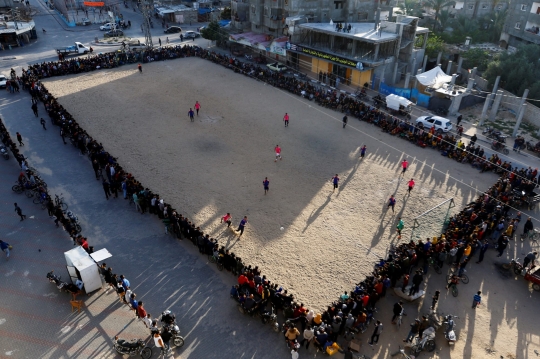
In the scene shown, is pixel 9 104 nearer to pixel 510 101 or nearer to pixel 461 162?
pixel 461 162

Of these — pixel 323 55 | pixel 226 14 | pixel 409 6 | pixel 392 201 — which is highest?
pixel 409 6

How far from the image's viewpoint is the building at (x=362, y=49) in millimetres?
36875

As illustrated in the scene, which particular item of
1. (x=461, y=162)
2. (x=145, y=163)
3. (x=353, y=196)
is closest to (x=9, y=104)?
(x=145, y=163)

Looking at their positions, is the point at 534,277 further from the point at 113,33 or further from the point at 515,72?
the point at 113,33

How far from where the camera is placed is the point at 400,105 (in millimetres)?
32375

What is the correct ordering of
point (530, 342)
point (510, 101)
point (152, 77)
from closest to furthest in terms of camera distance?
point (530, 342) < point (510, 101) < point (152, 77)

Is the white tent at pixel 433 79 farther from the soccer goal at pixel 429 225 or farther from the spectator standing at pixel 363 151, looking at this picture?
the soccer goal at pixel 429 225

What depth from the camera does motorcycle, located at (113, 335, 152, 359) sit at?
1298 centimetres

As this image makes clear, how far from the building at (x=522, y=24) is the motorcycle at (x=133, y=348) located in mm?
52206

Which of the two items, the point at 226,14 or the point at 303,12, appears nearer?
the point at 303,12

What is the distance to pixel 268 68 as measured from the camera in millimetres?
43531

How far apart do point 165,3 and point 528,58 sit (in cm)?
5292

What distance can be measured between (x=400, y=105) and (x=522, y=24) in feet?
93.6

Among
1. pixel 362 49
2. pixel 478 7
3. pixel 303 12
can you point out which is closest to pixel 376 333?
pixel 362 49
